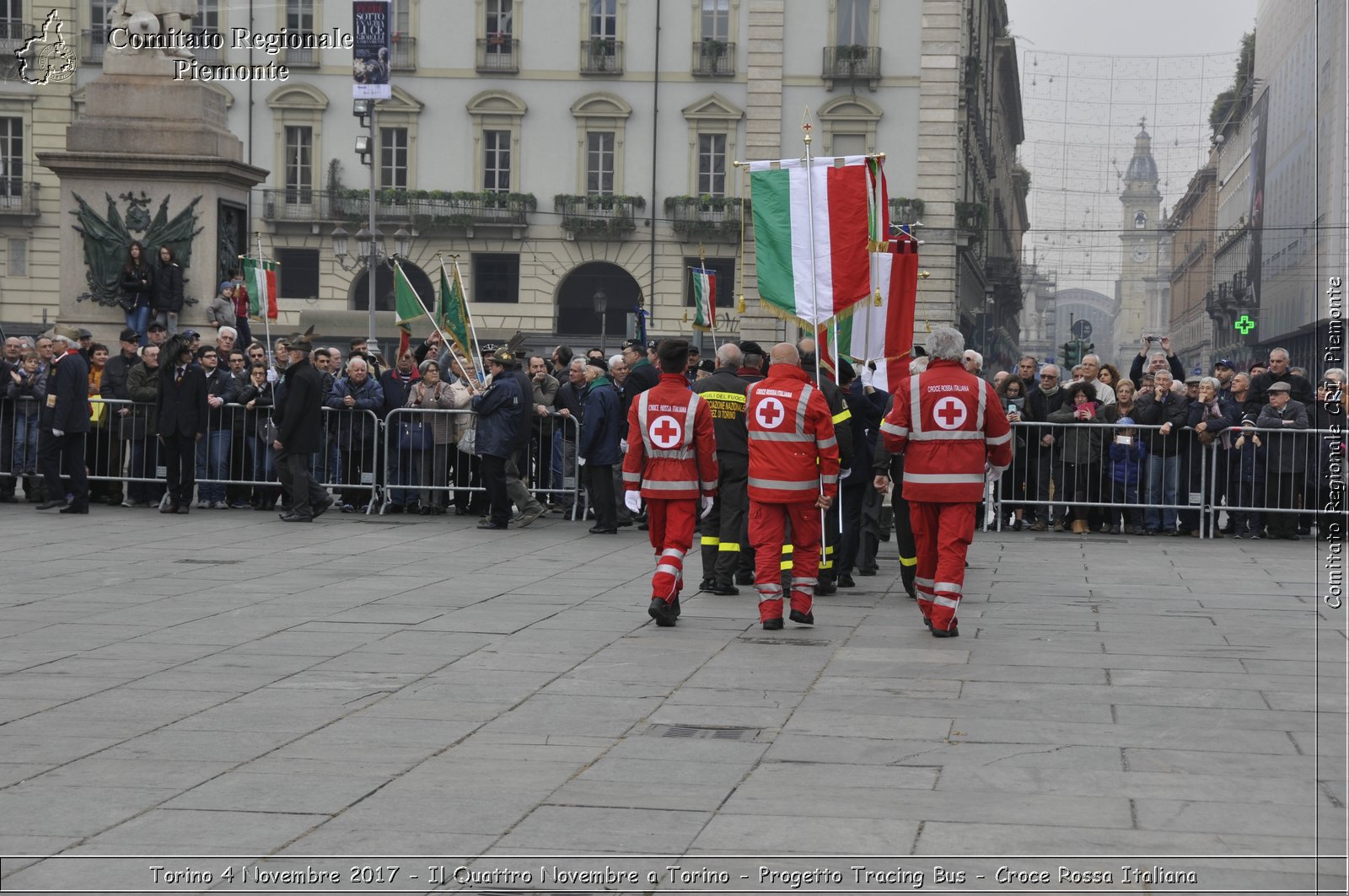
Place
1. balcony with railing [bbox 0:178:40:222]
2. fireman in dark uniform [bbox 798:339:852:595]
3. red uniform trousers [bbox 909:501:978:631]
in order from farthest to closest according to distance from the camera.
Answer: balcony with railing [bbox 0:178:40:222] < fireman in dark uniform [bbox 798:339:852:595] < red uniform trousers [bbox 909:501:978:631]

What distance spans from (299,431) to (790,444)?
759cm

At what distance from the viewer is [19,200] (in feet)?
160

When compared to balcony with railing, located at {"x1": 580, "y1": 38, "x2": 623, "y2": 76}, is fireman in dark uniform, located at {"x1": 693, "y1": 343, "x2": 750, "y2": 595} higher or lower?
lower

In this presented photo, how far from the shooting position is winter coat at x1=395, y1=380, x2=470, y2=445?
1764 centimetres

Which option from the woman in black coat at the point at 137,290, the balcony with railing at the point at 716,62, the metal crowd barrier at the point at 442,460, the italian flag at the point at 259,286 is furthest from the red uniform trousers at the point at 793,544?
the balcony with railing at the point at 716,62

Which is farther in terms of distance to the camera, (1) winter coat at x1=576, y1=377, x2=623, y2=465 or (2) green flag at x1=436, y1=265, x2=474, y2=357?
(2) green flag at x1=436, y1=265, x2=474, y2=357

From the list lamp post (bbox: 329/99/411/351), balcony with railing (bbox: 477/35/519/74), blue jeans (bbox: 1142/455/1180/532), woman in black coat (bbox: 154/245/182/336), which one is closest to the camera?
blue jeans (bbox: 1142/455/1180/532)

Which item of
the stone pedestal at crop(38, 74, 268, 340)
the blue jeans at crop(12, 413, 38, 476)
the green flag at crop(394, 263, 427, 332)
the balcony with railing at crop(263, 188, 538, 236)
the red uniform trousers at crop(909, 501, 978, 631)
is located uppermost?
the balcony with railing at crop(263, 188, 538, 236)

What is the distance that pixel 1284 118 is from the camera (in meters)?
40.3

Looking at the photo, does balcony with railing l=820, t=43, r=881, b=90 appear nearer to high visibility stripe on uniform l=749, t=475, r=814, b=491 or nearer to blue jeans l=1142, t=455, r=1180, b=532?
blue jeans l=1142, t=455, r=1180, b=532

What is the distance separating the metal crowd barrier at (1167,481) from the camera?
1711 cm

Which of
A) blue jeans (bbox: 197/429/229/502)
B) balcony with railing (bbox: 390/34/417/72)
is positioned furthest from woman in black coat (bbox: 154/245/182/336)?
balcony with railing (bbox: 390/34/417/72)

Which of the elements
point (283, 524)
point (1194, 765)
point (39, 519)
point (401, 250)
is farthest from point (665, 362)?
point (401, 250)

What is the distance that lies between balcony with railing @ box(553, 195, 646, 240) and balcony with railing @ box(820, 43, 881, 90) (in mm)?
6495
